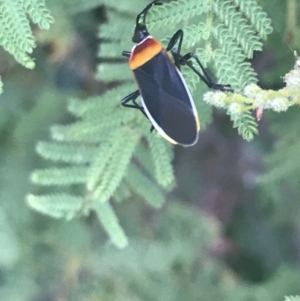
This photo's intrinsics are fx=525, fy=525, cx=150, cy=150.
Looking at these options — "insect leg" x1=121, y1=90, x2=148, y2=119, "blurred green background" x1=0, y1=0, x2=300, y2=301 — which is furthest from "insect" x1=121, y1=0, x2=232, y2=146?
"blurred green background" x1=0, y1=0, x2=300, y2=301

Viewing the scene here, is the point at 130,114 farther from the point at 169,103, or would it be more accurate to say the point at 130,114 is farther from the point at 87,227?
the point at 87,227

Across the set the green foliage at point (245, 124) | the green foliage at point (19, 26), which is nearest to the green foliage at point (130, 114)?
the green foliage at point (245, 124)

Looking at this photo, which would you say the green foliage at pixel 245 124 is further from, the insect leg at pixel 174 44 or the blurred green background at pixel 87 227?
the blurred green background at pixel 87 227

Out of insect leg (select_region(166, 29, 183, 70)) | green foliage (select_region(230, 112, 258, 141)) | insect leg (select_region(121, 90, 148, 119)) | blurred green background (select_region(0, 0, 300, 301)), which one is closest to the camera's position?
green foliage (select_region(230, 112, 258, 141))

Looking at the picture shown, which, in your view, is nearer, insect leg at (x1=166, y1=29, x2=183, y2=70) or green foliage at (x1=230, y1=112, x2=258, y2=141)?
green foliage at (x1=230, y1=112, x2=258, y2=141)

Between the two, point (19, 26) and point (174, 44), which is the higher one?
point (19, 26)

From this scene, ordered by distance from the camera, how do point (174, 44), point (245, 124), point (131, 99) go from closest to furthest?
point (245, 124) → point (174, 44) → point (131, 99)

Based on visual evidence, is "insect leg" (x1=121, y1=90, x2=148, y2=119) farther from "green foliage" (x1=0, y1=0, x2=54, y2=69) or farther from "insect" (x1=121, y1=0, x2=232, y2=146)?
"green foliage" (x1=0, y1=0, x2=54, y2=69)

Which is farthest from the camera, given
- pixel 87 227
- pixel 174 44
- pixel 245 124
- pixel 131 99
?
pixel 87 227

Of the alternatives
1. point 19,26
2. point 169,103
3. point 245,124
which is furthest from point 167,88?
point 19,26
